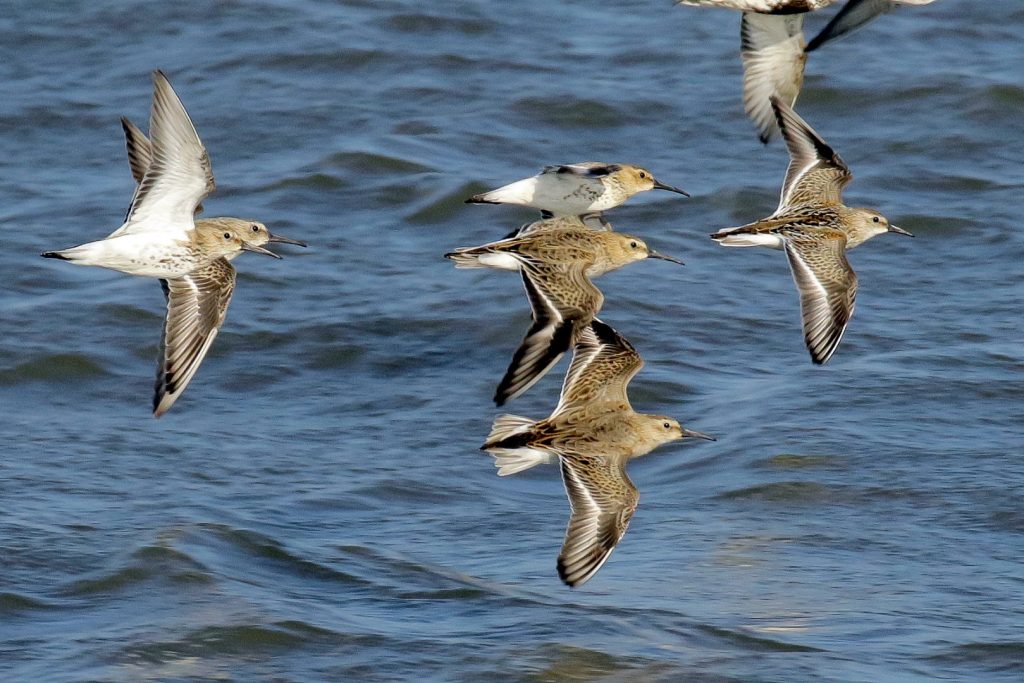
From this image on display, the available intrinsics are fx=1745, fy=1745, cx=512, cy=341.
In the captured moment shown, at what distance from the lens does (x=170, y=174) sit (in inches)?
300

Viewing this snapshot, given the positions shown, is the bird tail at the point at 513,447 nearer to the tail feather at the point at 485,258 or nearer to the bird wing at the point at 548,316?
the bird wing at the point at 548,316

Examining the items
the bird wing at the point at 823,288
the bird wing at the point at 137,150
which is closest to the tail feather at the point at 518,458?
the bird wing at the point at 823,288

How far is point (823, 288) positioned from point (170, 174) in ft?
9.97

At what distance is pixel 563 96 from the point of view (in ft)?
43.5

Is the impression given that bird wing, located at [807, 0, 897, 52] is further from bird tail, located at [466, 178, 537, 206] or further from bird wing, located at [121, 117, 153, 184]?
bird wing, located at [121, 117, 153, 184]

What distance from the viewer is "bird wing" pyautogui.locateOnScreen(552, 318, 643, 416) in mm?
7680

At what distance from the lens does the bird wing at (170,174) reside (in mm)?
7438

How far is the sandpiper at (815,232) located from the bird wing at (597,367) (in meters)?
0.85

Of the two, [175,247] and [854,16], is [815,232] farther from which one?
[175,247]

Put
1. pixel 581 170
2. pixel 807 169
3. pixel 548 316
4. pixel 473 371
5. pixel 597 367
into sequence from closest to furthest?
pixel 548 316
pixel 597 367
pixel 581 170
pixel 807 169
pixel 473 371

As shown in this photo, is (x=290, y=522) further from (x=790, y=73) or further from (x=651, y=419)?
(x=790, y=73)

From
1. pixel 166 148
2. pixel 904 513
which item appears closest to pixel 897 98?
pixel 904 513

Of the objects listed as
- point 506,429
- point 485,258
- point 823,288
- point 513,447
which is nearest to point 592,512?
point 513,447

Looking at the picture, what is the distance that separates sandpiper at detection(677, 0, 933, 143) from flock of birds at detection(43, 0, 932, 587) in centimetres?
36
